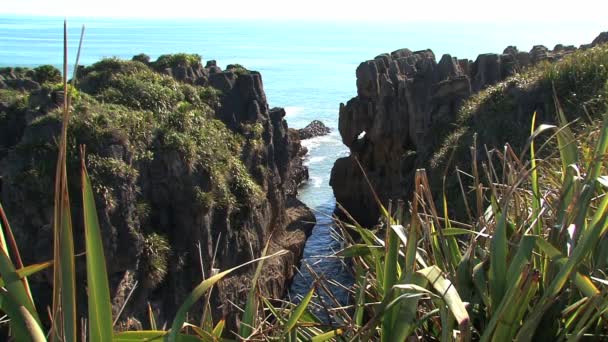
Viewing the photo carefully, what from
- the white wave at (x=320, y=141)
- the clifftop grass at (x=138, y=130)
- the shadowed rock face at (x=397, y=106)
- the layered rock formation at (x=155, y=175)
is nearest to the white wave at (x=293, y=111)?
the white wave at (x=320, y=141)

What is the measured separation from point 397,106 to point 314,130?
120 feet

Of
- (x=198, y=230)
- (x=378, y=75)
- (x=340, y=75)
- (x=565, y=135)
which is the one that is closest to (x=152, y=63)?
(x=198, y=230)

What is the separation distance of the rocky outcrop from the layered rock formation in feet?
134

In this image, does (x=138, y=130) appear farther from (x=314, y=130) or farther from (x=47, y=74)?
(x=314, y=130)

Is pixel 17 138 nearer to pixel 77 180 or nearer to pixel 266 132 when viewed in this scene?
pixel 77 180

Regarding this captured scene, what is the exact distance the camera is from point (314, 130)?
74.4m

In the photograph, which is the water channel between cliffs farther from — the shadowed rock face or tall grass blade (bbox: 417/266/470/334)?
tall grass blade (bbox: 417/266/470/334)

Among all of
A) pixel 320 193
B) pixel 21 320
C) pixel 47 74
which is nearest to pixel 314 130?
pixel 320 193

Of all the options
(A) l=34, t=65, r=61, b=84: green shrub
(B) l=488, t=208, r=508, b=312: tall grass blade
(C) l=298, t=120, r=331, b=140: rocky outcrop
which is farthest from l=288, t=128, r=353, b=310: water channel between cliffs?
(B) l=488, t=208, r=508, b=312: tall grass blade

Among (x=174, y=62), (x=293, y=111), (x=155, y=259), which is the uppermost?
(x=174, y=62)

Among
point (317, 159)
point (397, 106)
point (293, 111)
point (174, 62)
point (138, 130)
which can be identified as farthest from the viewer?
point (293, 111)

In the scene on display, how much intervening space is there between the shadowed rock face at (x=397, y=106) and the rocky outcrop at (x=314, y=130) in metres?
27.8

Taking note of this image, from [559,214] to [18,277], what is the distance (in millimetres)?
2303

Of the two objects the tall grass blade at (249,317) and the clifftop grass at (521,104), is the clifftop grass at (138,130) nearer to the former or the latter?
the clifftop grass at (521,104)
